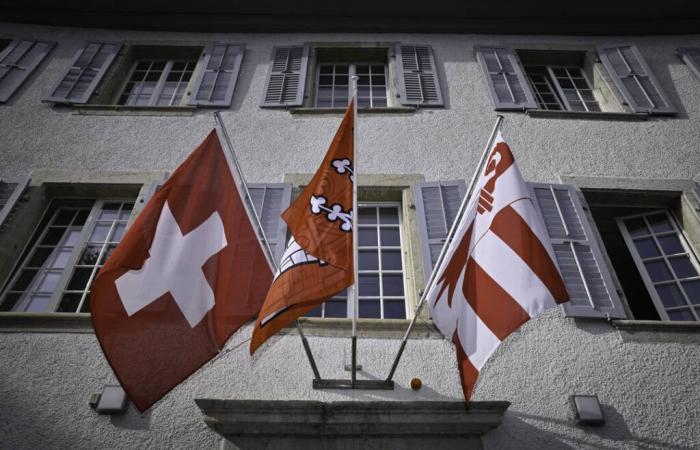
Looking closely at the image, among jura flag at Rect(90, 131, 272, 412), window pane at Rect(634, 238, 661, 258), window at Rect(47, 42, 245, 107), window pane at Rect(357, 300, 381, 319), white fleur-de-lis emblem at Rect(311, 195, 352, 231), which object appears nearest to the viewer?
jura flag at Rect(90, 131, 272, 412)

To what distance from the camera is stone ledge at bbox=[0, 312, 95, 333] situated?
3.94m

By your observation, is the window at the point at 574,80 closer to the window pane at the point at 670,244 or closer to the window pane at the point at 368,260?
the window pane at the point at 670,244

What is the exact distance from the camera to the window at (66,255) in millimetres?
4348

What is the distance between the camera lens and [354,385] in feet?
11.7

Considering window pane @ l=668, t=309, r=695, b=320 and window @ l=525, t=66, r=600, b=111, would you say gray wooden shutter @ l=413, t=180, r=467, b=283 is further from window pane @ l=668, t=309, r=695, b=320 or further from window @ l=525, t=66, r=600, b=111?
window @ l=525, t=66, r=600, b=111

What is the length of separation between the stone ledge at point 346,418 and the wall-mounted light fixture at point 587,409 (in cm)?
58

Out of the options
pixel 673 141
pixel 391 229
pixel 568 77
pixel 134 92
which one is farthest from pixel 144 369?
pixel 568 77

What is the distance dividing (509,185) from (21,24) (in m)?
7.84

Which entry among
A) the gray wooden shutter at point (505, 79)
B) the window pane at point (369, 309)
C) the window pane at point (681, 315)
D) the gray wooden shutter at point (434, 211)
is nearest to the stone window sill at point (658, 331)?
the window pane at point (681, 315)

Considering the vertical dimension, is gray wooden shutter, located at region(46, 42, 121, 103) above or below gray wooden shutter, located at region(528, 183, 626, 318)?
above

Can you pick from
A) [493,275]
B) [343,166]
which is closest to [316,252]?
[343,166]

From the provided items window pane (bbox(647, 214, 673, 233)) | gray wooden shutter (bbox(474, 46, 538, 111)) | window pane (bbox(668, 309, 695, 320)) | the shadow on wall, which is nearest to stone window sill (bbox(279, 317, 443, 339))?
the shadow on wall

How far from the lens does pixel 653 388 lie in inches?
143

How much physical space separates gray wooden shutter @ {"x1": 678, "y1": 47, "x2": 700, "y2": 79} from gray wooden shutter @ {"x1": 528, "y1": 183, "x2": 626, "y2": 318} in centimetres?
340
